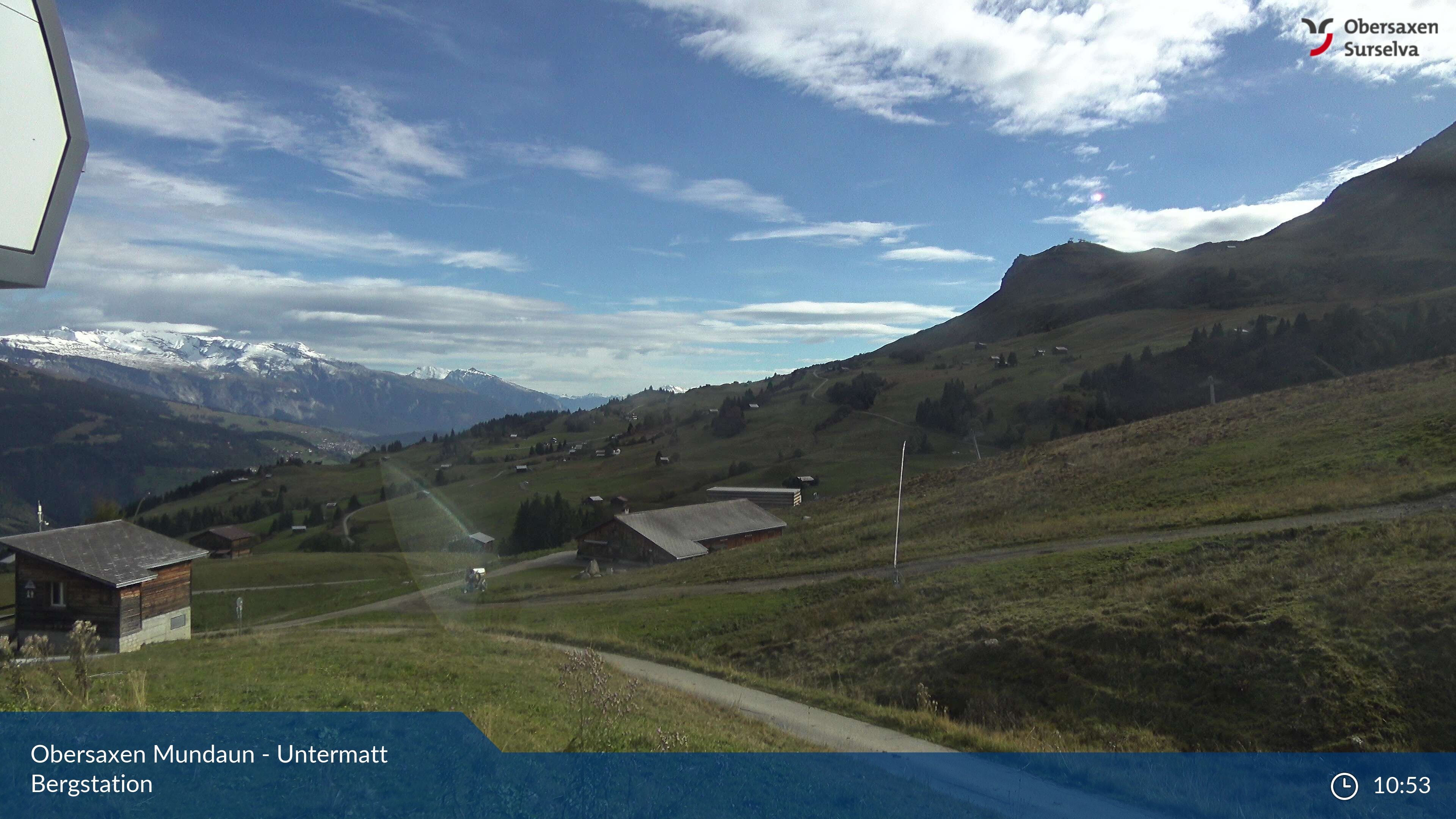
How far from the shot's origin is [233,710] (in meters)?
9.59

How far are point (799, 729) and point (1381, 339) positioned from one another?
5017 inches

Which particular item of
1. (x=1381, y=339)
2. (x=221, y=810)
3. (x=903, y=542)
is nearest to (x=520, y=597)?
(x=903, y=542)

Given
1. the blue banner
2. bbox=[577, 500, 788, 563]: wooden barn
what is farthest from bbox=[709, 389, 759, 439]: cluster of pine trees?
the blue banner

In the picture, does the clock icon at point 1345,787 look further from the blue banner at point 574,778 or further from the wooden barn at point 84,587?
the wooden barn at point 84,587

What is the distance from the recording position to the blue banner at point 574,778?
20.9ft

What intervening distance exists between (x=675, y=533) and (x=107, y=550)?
38605 mm

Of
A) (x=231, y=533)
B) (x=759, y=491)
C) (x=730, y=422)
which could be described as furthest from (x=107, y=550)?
(x=730, y=422)

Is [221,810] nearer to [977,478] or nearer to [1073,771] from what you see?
[1073,771]

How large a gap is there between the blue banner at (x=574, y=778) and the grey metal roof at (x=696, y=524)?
50.4 m

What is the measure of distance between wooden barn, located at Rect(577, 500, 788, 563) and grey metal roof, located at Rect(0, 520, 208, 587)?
31.9m

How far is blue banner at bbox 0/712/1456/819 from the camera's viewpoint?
6359 mm

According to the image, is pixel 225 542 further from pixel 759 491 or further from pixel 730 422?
pixel 730 422

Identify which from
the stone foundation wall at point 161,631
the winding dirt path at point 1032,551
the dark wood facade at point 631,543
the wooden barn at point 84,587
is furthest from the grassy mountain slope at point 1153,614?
the dark wood facade at point 631,543

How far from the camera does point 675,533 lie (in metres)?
65.4
